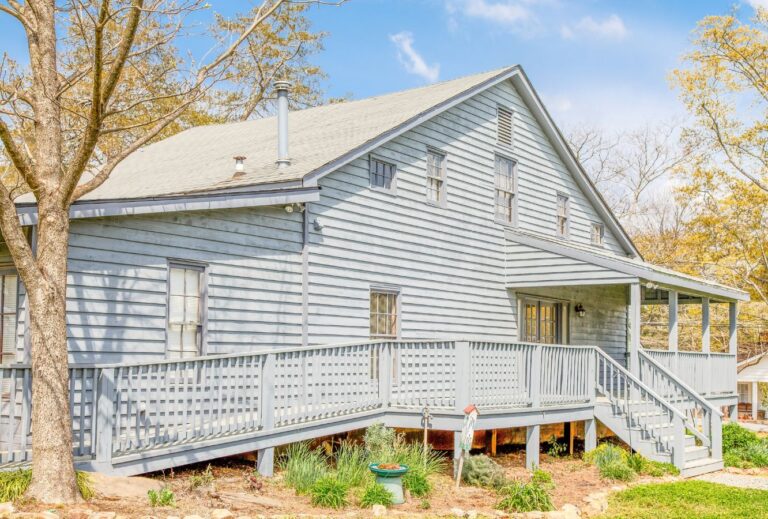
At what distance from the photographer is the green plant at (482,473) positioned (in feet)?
36.4

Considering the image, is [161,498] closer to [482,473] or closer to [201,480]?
[201,480]

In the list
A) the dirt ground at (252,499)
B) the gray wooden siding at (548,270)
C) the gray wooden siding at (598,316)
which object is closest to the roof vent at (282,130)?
the dirt ground at (252,499)

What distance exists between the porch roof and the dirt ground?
435cm

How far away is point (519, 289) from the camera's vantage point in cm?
1803

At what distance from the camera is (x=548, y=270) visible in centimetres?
1686

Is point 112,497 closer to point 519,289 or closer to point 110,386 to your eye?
point 110,386

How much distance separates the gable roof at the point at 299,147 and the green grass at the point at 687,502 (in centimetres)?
632

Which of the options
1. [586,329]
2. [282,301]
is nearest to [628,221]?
[586,329]

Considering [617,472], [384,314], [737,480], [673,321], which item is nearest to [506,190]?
[673,321]

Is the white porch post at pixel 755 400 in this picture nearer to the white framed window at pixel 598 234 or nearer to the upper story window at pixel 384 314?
the white framed window at pixel 598 234

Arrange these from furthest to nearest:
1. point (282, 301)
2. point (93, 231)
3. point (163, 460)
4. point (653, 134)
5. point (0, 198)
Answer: point (653, 134) < point (282, 301) < point (93, 231) < point (163, 460) < point (0, 198)

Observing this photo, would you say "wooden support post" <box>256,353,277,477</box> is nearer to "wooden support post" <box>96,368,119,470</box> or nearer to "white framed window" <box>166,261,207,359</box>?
"white framed window" <box>166,261,207,359</box>

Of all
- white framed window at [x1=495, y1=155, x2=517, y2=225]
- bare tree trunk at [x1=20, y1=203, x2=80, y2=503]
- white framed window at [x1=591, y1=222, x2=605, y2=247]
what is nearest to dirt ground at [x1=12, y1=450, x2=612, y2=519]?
bare tree trunk at [x1=20, y1=203, x2=80, y2=503]

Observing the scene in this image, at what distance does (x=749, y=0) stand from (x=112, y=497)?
2718 centimetres
